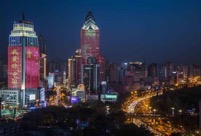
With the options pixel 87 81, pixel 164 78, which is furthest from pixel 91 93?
pixel 164 78

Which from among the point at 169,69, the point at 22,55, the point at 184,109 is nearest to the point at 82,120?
the point at 184,109

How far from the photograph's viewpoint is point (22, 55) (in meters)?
15.3

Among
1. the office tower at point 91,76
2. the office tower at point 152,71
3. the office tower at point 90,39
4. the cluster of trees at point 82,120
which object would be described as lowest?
the cluster of trees at point 82,120

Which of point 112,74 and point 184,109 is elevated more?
point 112,74

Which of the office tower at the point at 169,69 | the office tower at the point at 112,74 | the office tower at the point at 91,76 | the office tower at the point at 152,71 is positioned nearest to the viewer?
the office tower at the point at 91,76

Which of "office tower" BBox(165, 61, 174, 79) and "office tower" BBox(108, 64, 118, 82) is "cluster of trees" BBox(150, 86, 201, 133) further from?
"office tower" BBox(165, 61, 174, 79)

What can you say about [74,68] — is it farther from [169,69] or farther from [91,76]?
[169,69]

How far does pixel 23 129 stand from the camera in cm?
883

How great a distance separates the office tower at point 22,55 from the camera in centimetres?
1526

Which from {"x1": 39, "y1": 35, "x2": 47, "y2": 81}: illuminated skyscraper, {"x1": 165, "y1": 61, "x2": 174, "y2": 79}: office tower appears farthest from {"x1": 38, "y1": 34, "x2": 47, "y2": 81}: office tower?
{"x1": 165, "y1": 61, "x2": 174, "y2": 79}: office tower

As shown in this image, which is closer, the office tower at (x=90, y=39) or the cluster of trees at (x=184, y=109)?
the cluster of trees at (x=184, y=109)

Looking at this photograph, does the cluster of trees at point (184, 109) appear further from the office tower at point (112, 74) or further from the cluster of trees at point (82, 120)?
the office tower at point (112, 74)

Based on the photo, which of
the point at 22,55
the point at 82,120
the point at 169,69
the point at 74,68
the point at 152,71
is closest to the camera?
the point at 82,120

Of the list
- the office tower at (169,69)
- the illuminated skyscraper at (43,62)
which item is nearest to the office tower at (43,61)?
the illuminated skyscraper at (43,62)
